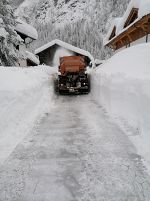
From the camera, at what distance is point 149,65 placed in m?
9.45

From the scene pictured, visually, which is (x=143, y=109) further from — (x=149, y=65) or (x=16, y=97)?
(x=16, y=97)

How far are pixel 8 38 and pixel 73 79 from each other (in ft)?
16.6

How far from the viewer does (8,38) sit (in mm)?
18703

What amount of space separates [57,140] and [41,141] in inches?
14.9

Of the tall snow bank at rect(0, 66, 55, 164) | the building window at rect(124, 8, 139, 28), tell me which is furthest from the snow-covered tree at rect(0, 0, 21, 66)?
the building window at rect(124, 8, 139, 28)

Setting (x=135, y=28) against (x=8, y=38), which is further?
(x=135, y=28)

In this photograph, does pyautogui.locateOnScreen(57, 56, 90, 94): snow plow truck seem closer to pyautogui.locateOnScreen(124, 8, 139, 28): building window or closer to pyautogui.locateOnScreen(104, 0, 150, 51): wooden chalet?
pyautogui.locateOnScreen(104, 0, 150, 51): wooden chalet

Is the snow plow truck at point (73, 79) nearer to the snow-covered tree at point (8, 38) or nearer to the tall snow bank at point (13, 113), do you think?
the snow-covered tree at point (8, 38)

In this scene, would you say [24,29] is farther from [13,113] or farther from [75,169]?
[75,169]

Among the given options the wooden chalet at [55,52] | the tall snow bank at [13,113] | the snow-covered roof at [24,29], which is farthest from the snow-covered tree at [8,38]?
the wooden chalet at [55,52]

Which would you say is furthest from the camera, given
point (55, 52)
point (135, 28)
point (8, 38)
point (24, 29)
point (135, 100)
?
point (55, 52)

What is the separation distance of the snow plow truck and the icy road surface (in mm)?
12292

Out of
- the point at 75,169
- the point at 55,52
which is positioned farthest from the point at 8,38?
the point at 55,52

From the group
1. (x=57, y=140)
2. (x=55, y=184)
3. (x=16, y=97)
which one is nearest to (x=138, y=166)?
(x=55, y=184)
